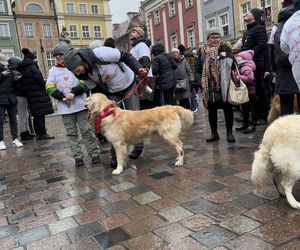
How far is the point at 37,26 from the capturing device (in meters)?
49.4

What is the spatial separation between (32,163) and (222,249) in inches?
179

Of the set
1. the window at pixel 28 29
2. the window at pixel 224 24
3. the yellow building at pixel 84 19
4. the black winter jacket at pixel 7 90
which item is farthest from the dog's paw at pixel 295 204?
the window at pixel 28 29

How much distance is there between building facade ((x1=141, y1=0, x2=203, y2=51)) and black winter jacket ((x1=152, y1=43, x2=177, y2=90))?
85.6 feet

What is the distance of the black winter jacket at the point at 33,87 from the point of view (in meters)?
8.52

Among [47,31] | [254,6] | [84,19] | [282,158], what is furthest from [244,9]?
[47,31]

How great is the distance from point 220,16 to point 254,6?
445cm

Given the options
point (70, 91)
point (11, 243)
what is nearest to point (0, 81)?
point (70, 91)

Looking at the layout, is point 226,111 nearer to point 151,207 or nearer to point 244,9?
point 151,207

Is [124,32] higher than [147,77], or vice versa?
[124,32]

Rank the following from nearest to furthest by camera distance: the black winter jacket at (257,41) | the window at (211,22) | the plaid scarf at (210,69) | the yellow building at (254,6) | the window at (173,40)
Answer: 1. the plaid scarf at (210,69)
2. the black winter jacket at (257,41)
3. the yellow building at (254,6)
4. the window at (211,22)
5. the window at (173,40)

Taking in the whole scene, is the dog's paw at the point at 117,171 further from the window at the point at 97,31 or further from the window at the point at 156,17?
the window at the point at 97,31

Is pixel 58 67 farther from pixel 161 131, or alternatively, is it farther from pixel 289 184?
pixel 289 184

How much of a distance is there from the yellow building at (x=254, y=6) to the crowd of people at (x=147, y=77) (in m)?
18.5

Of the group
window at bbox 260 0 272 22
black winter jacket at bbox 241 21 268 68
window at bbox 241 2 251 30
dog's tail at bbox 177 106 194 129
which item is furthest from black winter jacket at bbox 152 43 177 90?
window at bbox 241 2 251 30
